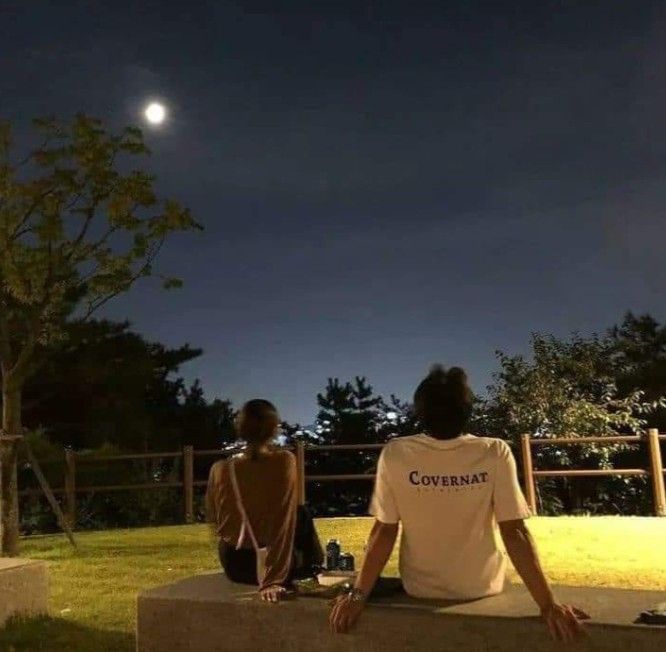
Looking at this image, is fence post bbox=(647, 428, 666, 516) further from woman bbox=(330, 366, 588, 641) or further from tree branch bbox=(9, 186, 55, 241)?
woman bbox=(330, 366, 588, 641)

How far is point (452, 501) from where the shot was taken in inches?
109

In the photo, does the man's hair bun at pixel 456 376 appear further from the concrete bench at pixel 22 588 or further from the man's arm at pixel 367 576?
the concrete bench at pixel 22 588

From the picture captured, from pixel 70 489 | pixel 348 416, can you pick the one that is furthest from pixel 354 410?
pixel 70 489

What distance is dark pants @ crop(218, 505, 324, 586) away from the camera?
3.71 m

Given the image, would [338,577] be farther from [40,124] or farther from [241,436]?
[40,124]

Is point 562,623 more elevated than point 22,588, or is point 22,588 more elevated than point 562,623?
point 562,623

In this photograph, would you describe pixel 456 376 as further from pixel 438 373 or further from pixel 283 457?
pixel 283 457

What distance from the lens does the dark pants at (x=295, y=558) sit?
146 inches

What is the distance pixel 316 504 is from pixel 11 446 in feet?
30.4

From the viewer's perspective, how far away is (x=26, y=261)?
9008 mm

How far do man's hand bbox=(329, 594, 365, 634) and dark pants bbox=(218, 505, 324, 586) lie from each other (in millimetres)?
689

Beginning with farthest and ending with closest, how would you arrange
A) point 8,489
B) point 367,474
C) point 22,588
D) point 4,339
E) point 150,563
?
point 367,474, point 4,339, point 8,489, point 150,563, point 22,588

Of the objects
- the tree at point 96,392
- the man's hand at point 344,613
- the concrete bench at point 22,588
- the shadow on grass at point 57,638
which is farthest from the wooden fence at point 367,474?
the man's hand at point 344,613

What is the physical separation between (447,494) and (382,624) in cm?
52
